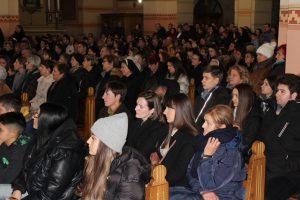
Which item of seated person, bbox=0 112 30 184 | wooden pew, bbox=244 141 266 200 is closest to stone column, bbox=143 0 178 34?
seated person, bbox=0 112 30 184

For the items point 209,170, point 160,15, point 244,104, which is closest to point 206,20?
point 160,15

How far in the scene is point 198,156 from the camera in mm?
4598

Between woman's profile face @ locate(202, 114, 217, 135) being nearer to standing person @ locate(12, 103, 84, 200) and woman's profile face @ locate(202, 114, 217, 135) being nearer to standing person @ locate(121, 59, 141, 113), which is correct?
→ standing person @ locate(12, 103, 84, 200)

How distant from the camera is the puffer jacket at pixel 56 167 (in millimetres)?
4355

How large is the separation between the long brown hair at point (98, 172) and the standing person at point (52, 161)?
0.80 ft

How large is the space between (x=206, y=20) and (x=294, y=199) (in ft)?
65.2

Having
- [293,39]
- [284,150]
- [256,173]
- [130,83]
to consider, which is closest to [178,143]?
[256,173]

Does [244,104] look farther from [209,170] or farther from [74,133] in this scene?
[74,133]

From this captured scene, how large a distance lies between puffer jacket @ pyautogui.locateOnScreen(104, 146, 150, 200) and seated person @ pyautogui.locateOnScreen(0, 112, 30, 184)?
138cm

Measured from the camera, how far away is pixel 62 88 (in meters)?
8.41

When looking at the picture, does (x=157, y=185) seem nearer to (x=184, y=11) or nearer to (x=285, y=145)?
(x=285, y=145)

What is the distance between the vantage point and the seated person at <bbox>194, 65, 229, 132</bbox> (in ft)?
21.6

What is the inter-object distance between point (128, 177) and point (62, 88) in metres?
4.69

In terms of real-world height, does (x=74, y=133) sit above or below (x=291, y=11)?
below
